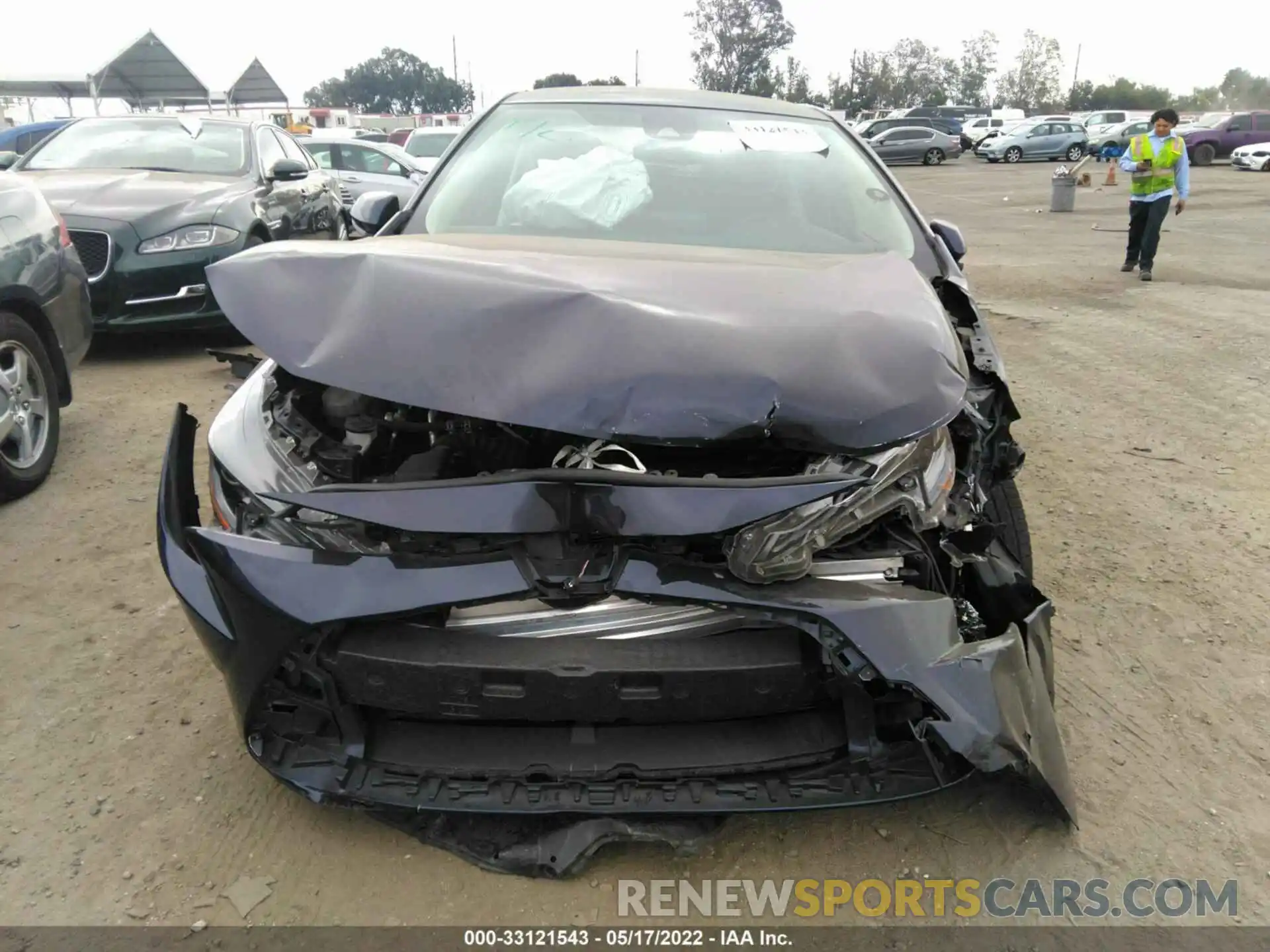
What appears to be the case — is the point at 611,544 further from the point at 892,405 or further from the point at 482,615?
the point at 892,405

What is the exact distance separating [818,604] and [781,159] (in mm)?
2089

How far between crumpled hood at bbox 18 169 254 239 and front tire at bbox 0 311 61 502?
1903 millimetres

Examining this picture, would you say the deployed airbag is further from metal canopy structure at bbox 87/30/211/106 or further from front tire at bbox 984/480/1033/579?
metal canopy structure at bbox 87/30/211/106

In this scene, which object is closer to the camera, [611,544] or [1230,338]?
[611,544]

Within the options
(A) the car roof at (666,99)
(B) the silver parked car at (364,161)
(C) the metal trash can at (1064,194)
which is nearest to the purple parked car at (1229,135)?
(C) the metal trash can at (1064,194)

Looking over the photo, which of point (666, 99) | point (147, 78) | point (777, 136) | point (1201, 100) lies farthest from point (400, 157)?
point (1201, 100)

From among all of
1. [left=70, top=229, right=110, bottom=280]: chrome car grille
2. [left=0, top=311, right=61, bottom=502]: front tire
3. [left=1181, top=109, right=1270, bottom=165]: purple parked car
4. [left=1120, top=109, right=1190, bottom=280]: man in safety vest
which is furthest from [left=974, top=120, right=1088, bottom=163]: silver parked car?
[left=0, top=311, right=61, bottom=502]: front tire

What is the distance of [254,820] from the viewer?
2.16 meters

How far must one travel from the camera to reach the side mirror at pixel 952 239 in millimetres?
3311

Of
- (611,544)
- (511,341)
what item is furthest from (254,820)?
(511,341)

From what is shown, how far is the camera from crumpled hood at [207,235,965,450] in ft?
6.14

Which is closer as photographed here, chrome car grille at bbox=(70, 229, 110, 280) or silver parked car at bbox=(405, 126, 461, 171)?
chrome car grille at bbox=(70, 229, 110, 280)

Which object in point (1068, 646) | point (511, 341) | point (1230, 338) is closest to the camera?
point (511, 341)

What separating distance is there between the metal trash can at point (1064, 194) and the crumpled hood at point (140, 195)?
46.5 feet
